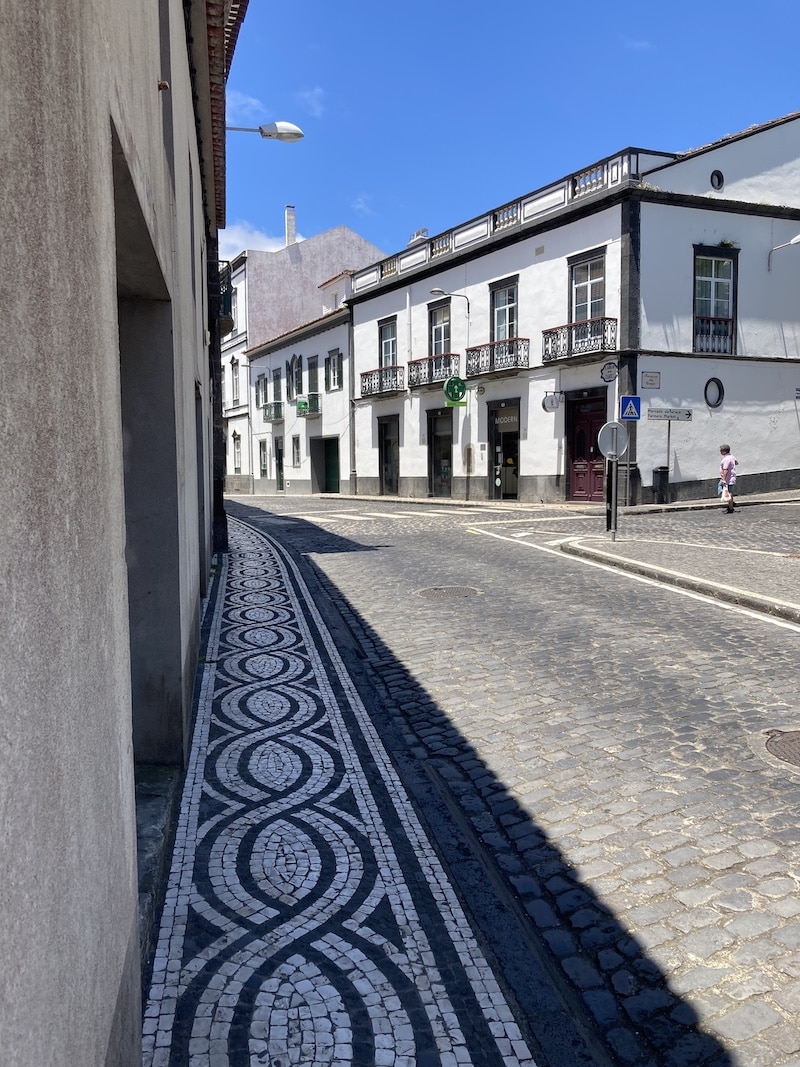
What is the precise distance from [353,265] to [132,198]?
44298 millimetres

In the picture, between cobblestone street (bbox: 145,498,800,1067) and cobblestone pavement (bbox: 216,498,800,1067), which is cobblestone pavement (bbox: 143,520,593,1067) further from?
cobblestone pavement (bbox: 216,498,800,1067)

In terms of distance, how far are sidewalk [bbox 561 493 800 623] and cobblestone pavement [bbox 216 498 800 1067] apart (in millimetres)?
311

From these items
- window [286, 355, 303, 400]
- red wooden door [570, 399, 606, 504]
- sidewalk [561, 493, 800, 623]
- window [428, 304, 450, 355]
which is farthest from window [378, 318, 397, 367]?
sidewalk [561, 493, 800, 623]

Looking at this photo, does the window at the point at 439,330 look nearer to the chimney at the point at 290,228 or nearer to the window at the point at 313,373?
the window at the point at 313,373

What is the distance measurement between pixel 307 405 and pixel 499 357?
14.0 meters

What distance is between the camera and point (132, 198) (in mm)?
2555

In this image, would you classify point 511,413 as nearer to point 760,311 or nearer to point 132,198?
point 760,311

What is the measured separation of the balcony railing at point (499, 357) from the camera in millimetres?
25281

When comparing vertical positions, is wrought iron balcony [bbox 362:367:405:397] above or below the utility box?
above

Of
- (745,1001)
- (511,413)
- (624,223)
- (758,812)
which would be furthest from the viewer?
(511,413)

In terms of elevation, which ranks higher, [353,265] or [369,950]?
[353,265]

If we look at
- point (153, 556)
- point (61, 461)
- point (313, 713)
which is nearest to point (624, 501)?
point (313, 713)

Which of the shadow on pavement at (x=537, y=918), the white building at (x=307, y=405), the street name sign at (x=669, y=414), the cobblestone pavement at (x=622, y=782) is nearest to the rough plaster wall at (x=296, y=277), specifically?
the white building at (x=307, y=405)

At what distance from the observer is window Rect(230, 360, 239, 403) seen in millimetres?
47656
